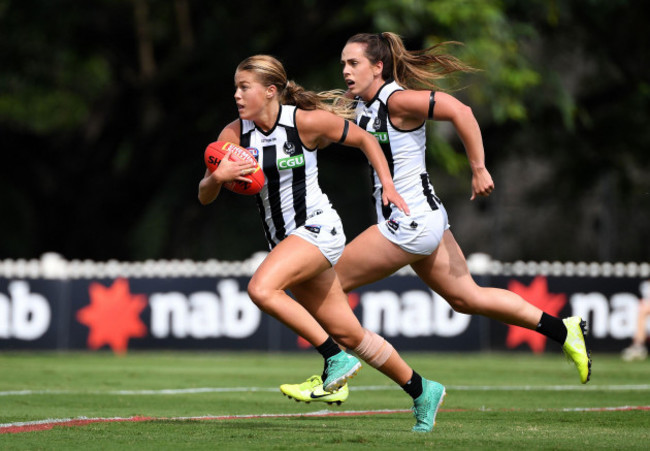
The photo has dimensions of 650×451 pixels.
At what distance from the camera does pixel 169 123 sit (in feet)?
68.7

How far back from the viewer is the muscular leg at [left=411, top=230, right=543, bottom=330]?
6.81m

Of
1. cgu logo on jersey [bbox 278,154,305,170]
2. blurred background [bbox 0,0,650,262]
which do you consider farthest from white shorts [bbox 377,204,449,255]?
blurred background [bbox 0,0,650,262]

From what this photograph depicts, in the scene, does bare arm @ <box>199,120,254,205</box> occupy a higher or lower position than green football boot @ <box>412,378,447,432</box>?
higher

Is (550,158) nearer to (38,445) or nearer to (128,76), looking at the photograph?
(128,76)

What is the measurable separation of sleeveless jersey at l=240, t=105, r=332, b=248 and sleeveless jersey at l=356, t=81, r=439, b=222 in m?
0.45

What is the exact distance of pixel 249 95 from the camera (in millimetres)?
6543

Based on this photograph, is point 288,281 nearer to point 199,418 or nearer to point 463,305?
point 463,305

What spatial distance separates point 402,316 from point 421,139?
933 centimetres

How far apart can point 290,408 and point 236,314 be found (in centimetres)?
804

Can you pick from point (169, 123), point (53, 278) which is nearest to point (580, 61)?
point (169, 123)

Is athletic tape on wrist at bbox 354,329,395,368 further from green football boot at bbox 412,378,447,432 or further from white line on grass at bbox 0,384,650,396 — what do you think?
white line on grass at bbox 0,384,650,396

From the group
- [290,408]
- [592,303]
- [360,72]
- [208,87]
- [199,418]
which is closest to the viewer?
[360,72]

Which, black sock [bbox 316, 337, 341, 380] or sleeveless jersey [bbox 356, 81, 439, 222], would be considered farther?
sleeveless jersey [bbox 356, 81, 439, 222]

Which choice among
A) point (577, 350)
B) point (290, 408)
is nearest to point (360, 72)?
point (577, 350)
